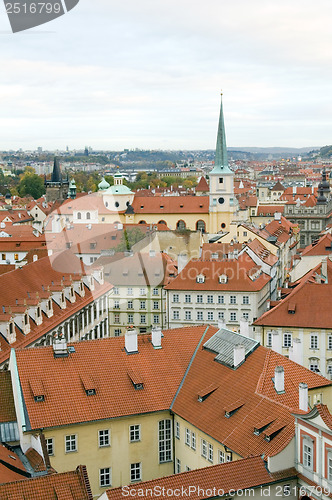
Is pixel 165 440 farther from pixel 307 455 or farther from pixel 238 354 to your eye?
pixel 307 455

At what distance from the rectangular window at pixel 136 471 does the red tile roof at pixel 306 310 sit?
16.5m

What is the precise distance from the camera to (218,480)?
24656mm

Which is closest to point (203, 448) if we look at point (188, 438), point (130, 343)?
point (188, 438)

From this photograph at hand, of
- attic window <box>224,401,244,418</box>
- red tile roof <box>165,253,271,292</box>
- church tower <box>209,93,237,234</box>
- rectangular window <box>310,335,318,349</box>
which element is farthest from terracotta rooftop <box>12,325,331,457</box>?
church tower <box>209,93,237,234</box>

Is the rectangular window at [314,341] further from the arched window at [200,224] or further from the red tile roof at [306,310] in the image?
the arched window at [200,224]

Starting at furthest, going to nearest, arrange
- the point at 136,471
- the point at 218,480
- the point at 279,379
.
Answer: the point at 136,471 → the point at 279,379 → the point at 218,480

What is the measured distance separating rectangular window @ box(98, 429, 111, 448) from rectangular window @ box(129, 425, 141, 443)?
1.10 meters

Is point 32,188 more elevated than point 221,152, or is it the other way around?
point 221,152

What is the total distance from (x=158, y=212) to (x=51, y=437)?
85.4 metres

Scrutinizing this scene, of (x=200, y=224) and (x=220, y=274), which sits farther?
(x=200, y=224)

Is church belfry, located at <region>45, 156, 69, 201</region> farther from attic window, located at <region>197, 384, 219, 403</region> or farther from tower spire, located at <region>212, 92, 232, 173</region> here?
attic window, located at <region>197, 384, 219, 403</region>

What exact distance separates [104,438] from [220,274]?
2715 cm

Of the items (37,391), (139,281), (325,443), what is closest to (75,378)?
(37,391)

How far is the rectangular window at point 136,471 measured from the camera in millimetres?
31875
